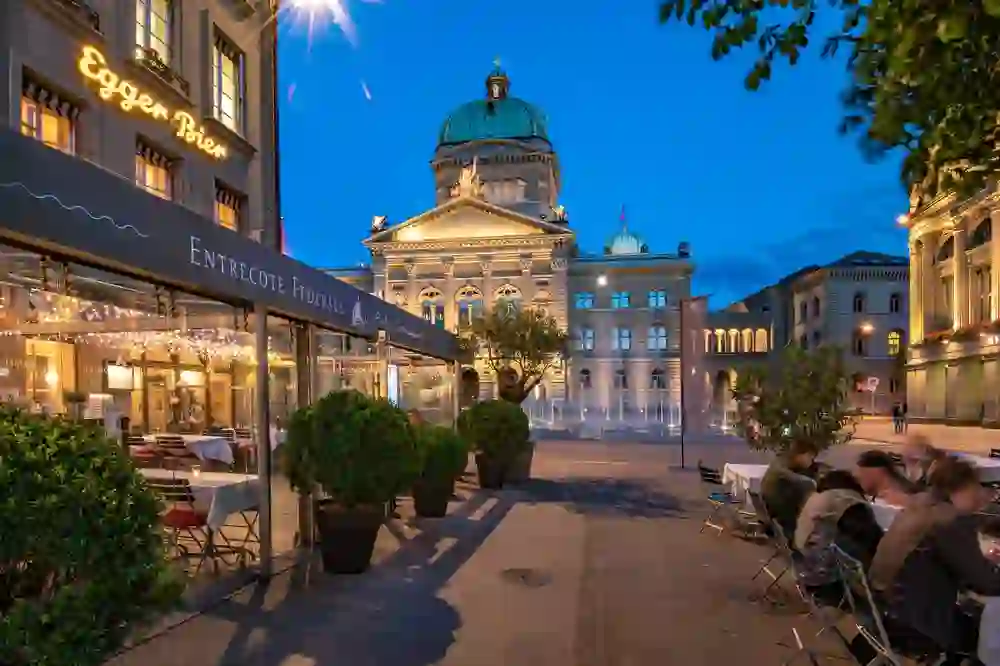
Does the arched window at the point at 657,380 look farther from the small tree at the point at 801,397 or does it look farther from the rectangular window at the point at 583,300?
the small tree at the point at 801,397

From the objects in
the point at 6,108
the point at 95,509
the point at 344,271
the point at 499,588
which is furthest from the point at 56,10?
the point at 344,271

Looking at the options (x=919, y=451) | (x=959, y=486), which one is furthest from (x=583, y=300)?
(x=959, y=486)

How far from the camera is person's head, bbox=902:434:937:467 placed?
376 inches

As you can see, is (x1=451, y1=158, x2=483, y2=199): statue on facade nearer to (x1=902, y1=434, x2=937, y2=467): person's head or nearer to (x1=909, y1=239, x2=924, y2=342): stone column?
(x1=909, y1=239, x2=924, y2=342): stone column

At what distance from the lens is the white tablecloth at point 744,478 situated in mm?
10695

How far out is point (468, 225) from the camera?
7150 cm

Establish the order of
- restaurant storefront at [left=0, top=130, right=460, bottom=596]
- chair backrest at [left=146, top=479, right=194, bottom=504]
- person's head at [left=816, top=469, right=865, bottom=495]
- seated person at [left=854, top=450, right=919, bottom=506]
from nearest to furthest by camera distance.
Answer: restaurant storefront at [left=0, top=130, right=460, bottom=596] < seated person at [left=854, top=450, right=919, bottom=506] < person's head at [left=816, top=469, right=865, bottom=495] < chair backrest at [left=146, top=479, right=194, bottom=504]

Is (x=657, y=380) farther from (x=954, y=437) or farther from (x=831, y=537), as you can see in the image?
(x=831, y=537)

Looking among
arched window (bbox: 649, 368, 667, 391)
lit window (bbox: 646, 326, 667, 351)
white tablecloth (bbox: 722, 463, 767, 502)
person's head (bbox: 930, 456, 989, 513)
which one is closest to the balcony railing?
white tablecloth (bbox: 722, 463, 767, 502)

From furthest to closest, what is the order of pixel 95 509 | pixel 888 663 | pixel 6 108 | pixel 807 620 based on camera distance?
pixel 6 108
pixel 807 620
pixel 888 663
pixel 95 509

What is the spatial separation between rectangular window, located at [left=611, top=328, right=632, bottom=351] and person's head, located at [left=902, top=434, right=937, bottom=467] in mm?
62727

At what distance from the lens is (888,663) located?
15.0ft

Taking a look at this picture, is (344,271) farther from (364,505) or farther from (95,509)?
(95,509)

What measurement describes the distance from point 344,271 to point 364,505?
69596 millimetres
